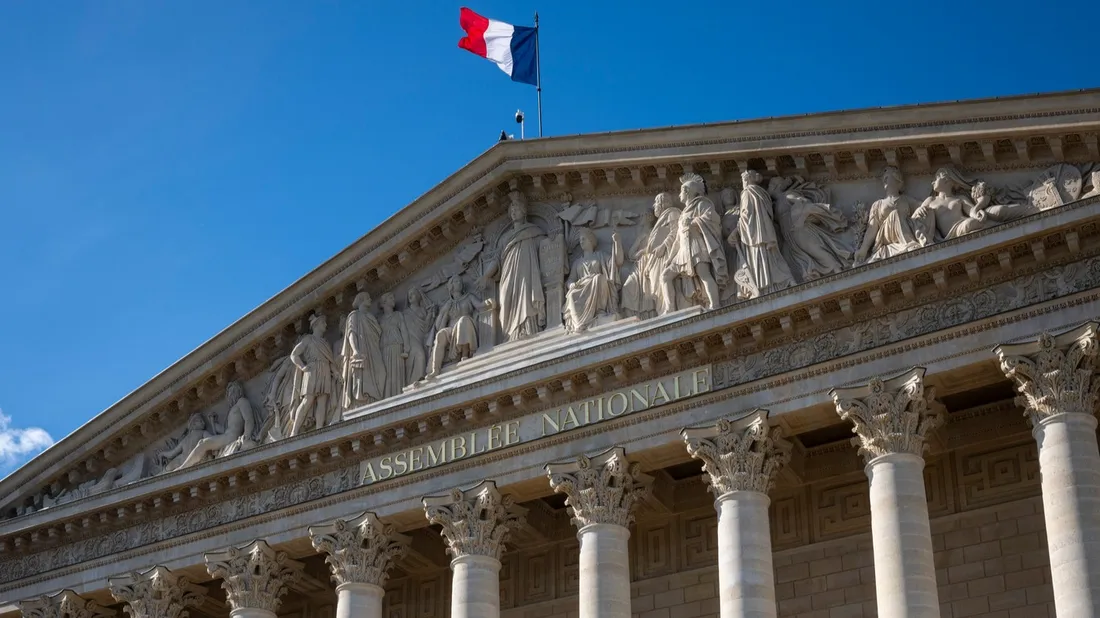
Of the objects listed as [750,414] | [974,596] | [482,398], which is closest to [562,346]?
[482,398]

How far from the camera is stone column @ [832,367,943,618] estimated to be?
22.7 meters

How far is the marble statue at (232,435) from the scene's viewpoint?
101 ft

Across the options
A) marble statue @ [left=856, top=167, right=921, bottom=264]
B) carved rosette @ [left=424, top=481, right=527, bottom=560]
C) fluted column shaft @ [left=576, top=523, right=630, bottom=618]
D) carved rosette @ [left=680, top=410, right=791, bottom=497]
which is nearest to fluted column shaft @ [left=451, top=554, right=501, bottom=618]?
carved rosette @ [left=424, top=481, right=527, bottom=560]

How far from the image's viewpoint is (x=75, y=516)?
31453 mm

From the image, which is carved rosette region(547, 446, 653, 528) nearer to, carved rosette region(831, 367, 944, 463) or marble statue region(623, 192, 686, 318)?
marble statue region(623, 192, 686, 318)

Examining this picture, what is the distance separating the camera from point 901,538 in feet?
75.7

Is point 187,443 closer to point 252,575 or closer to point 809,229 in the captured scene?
point 252,575

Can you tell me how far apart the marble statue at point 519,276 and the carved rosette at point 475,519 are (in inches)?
107

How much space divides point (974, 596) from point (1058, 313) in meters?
4.80

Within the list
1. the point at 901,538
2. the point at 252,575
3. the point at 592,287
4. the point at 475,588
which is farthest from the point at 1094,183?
the point at 252,575

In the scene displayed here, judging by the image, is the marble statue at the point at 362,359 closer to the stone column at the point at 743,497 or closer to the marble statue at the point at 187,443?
the marble statue at the point at 187,443

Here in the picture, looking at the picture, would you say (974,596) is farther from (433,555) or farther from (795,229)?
(433,555)

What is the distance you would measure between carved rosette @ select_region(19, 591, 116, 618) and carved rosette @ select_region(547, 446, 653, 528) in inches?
397

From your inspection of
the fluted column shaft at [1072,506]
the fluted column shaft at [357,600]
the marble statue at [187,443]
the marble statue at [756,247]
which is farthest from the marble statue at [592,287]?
the marble statue at [187,443]
